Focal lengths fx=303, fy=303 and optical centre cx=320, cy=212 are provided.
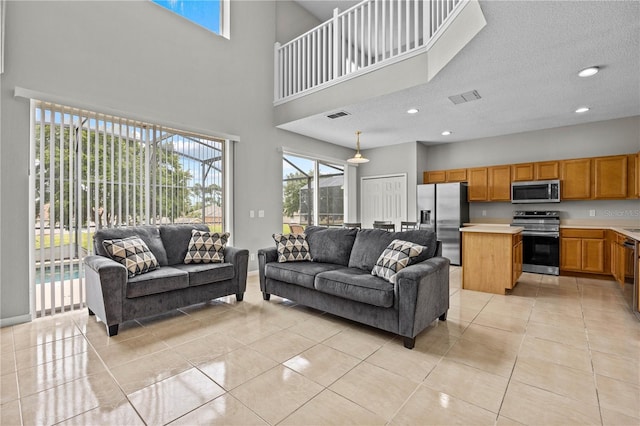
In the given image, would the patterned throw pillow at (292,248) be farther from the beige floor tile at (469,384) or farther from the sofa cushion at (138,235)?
the beige floor tile at (469,384)

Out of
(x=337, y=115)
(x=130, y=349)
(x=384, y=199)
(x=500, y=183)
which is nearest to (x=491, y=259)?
(x=500, y=183)

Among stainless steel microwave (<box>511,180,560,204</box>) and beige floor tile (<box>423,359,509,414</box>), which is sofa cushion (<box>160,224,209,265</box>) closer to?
beige floor tile (<box>423,359,509,414</box>)

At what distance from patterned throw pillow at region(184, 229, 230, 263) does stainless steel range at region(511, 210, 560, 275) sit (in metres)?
5.15

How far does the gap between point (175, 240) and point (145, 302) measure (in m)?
0.95

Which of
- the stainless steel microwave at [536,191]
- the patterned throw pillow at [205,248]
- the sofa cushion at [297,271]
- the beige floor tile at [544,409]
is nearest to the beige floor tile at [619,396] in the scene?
the beige floor tile at [544,409]

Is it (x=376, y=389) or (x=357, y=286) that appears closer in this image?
(x=376, y=389)

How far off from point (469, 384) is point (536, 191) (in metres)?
4.80

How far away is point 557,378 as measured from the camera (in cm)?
206

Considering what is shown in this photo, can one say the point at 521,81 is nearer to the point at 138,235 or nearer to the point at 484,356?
the point at 484,356

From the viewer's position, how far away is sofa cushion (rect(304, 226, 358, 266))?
12.1 ft

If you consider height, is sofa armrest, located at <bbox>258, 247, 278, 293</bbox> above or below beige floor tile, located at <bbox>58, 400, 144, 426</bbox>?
above

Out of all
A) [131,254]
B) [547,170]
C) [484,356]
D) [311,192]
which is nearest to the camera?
[484,356]

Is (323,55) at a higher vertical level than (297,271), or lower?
higher

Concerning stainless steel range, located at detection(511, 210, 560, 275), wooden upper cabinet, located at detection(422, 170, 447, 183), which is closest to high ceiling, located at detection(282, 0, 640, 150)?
wooden upper cabinet, located at detection(422, 170, 447, 183)
